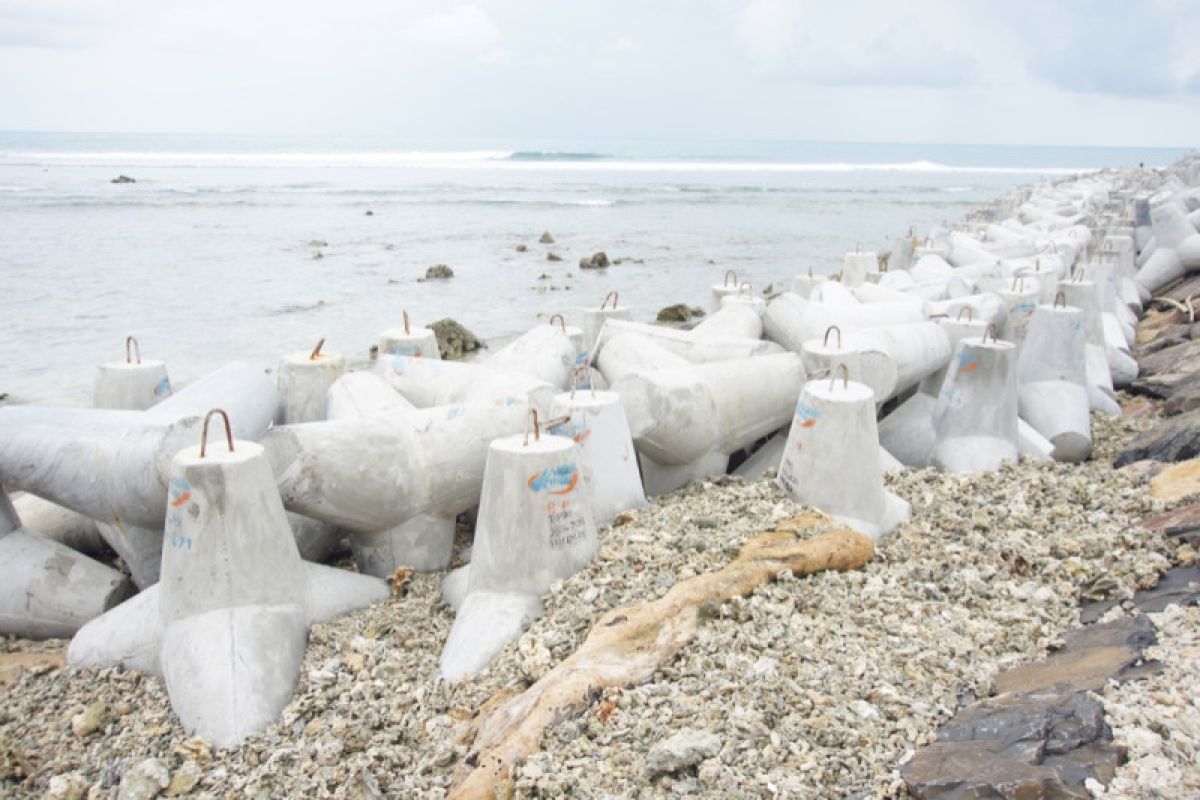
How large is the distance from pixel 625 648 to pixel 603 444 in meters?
1.54

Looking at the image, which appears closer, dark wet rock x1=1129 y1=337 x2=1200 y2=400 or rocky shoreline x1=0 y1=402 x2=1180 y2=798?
rocky shoreline x1=0 y1=402 x2=1180 y2=798

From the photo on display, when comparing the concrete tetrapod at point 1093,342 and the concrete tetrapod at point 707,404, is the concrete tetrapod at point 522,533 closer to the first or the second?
the concrete tetrapod at point 707,404

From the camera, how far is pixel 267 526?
379 centimetres

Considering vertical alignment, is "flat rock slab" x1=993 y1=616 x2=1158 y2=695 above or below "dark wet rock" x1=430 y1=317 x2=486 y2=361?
above

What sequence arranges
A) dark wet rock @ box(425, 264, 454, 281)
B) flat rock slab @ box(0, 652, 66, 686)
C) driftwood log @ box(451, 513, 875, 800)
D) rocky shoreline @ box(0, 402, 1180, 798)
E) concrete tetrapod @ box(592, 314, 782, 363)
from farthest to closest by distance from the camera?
1. dark wet rock @ box(425, 264, 454, 281)
2. concrete tetrapod @ box(592, 314, 782, 363)
3. flat rock slab @ box(0, 652, 66, 686)
4. driftwood log @ box(451, 513, 875, 800)
5. rocky shoreline @ box(0, 402, 1180, 798)

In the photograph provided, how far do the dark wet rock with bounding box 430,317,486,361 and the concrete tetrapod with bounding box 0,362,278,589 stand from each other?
6129mm

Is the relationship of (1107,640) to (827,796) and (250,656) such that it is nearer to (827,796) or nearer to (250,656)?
(827,796)

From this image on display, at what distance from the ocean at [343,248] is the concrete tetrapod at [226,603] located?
6.15 m

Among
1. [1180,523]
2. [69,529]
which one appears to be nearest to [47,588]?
[69,529]

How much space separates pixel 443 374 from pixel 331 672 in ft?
7.38

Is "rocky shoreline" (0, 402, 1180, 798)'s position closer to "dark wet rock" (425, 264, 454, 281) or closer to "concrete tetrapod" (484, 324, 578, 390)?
"concrete tetrapod" (484, 324, 578, 390)

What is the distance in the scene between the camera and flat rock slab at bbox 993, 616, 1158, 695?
2799 mm

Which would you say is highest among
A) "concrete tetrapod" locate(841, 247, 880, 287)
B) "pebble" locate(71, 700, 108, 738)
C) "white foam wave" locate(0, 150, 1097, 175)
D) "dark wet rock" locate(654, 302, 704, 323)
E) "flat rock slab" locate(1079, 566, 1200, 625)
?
"white foam wave" locate(0, 150, 1097, 175)

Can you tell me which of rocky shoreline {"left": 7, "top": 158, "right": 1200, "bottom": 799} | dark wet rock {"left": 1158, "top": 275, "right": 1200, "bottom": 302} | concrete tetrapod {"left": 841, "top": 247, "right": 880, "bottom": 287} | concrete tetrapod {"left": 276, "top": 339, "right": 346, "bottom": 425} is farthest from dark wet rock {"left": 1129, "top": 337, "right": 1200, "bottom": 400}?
concrete tetrapod {"left": 276, "top": 339, "right": 346, "bottom": 425}
